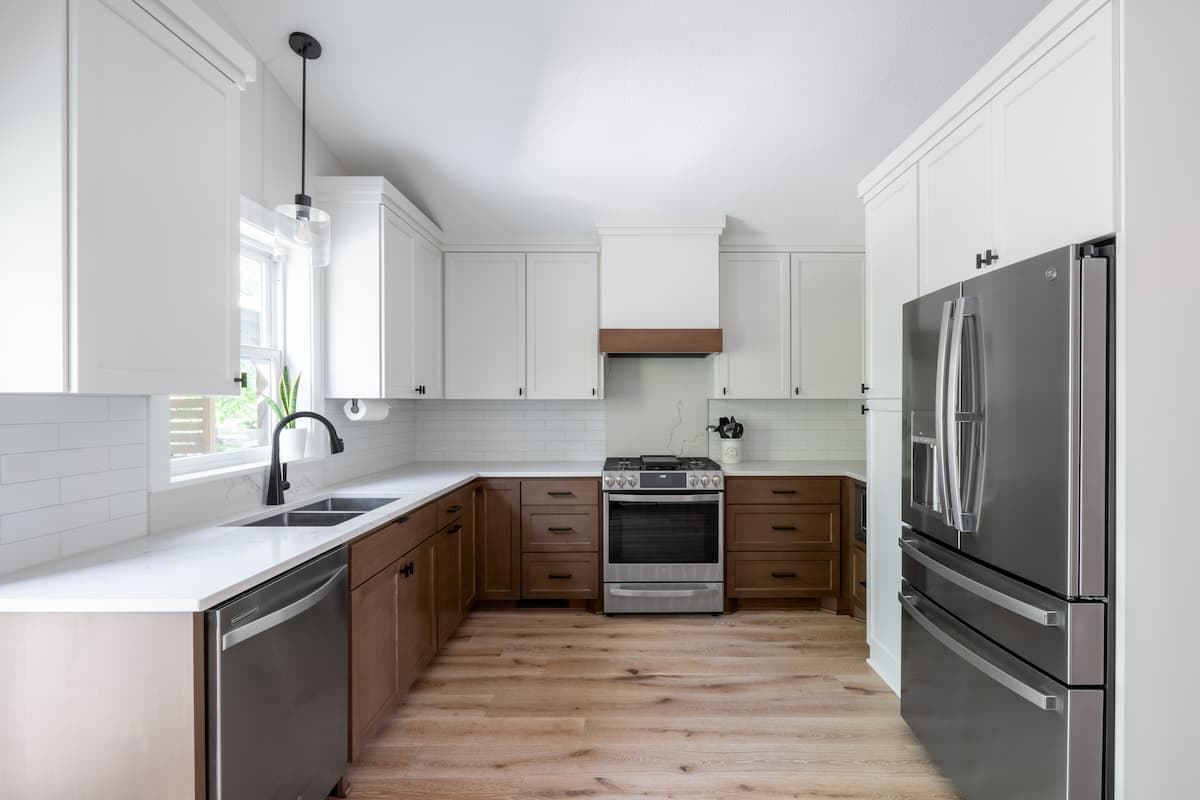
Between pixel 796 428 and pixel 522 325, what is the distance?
2.08m

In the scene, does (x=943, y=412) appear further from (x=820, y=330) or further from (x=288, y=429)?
(x=288, y=429)

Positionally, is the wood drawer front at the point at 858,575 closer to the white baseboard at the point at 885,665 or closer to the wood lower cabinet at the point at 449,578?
the white baseboard at the point at 885,665

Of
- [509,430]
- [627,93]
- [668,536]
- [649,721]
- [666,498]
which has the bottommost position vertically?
[649,721]

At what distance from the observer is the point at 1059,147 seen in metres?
1.45

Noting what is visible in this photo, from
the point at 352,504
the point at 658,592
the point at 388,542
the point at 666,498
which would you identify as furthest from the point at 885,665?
the point at 352,504

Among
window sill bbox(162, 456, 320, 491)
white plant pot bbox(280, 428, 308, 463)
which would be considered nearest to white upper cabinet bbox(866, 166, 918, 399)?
white plant pot bbox(280, 428, 308, 463)

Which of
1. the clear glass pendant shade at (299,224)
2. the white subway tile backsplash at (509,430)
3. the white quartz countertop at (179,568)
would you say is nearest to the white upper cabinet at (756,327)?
the white subway tile backsplash at (509,430)

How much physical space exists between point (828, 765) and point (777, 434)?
237cm

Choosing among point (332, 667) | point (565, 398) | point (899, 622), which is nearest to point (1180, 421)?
point (899, 622)

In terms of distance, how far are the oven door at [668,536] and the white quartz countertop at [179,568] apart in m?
1.39

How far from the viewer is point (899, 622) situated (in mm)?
2443

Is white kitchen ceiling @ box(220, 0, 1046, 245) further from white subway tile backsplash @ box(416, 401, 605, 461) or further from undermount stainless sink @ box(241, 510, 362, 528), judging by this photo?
undermount stainless sink @ box(241, 510, 362, 528)

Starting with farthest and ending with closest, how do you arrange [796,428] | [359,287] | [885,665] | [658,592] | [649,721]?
[796,428], [658,592], [359,287], [885,665], [649,721]

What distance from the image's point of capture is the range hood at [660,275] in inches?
143
